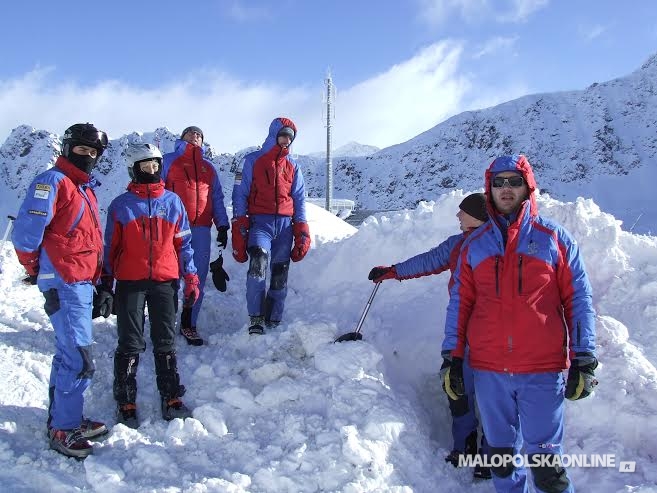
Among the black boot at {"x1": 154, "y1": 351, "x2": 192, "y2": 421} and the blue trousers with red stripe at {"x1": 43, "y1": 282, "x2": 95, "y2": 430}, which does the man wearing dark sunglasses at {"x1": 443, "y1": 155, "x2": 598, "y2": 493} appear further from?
the blue trousers with red stripe at {"x1": 43, "y1": 282, "x2": 95, "y2": 430}

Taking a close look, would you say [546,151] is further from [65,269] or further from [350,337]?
[65,269]

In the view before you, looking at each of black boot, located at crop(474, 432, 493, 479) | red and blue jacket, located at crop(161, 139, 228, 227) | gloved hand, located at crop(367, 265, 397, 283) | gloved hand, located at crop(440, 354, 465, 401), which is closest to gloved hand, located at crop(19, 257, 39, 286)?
red and blue jacket, located at crop(161, 139, 228, 227)

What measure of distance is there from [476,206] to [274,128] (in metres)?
2.31

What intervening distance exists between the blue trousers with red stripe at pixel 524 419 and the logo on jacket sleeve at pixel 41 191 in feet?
9.71

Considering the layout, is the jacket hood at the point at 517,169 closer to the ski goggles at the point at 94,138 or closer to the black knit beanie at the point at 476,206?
the black knit beanie at the point at 476,206

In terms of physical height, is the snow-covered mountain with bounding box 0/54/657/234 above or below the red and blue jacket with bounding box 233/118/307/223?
above

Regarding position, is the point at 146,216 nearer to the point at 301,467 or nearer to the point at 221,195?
the point at 221,195

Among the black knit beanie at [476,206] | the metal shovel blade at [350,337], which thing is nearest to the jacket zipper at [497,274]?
the black knit beanie at [476,206]

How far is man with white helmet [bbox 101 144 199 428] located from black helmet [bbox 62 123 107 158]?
0.33 m

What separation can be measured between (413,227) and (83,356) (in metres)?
4.71

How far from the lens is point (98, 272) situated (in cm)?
364

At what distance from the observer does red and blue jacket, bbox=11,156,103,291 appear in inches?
127

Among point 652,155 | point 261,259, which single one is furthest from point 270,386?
point 652,155

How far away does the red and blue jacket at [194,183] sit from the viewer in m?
5.16
